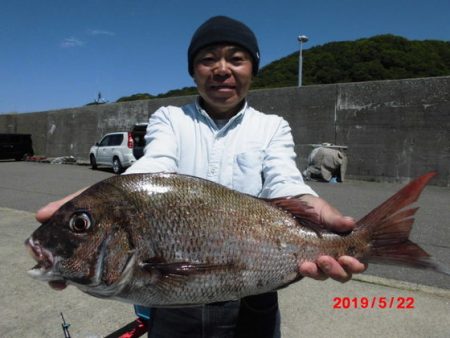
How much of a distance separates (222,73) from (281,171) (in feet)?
1.95

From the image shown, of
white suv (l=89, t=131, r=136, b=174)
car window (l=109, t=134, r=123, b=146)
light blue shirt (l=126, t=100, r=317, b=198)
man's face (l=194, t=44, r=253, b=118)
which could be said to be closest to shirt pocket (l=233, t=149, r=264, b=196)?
light blue shirt (l=126, t=100, r=317, b=198)

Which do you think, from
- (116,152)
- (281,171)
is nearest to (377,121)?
→ (116,152)

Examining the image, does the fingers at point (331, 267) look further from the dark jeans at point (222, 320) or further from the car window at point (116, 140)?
the car window at point (116, 140)

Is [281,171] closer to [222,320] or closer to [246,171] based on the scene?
[246,171]

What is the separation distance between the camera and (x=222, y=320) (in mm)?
2027

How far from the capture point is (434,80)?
1236 cm

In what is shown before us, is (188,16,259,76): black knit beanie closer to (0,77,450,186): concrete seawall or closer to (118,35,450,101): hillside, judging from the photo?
(0,77,450,186): concrete seawall

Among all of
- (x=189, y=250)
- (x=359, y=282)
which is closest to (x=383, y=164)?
(x=359, y=282)

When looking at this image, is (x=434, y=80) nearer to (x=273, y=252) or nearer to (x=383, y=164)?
(x=383, y=164)

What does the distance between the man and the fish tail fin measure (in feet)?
0.85

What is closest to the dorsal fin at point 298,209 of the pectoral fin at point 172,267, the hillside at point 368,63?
the pectoral fin at point 172,267

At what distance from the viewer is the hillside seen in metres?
44.2

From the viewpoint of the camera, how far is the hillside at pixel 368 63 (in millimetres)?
44250
